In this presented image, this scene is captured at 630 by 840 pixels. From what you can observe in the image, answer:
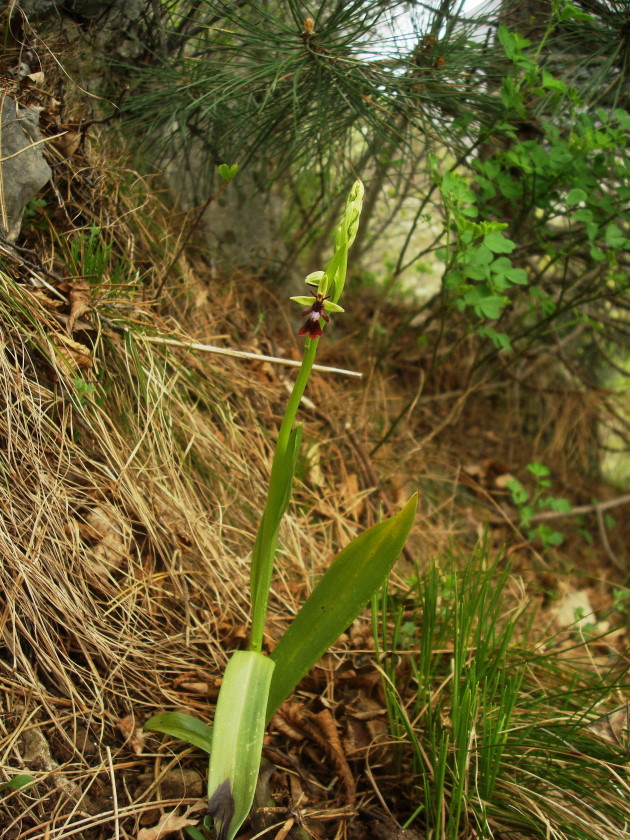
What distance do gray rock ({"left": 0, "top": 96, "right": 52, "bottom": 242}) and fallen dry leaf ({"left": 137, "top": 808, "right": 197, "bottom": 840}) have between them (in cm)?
135

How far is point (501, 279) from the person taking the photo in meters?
1.95

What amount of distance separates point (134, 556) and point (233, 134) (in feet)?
4.61

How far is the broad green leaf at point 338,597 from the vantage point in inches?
47.3

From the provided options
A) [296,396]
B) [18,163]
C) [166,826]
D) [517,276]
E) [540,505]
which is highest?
[517,276]

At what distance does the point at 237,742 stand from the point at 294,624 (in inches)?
9.3

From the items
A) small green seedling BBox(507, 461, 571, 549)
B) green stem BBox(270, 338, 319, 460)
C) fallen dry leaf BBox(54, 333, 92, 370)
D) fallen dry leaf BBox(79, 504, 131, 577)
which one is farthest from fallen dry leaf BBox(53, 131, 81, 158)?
small green seedling BBox(507, 461, 571, 549)

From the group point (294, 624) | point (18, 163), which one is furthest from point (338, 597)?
point (18, 163)

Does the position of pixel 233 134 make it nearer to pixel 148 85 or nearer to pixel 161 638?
pixel 148 85

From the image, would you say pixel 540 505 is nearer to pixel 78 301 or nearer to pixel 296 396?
pixel 296 396

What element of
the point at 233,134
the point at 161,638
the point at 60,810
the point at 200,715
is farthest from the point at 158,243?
the point at 60,810

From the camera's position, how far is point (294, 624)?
50.1 inches

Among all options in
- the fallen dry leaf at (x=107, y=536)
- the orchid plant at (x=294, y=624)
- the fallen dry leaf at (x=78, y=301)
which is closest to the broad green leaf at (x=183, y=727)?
the orchid plant at (x=294, y=624)

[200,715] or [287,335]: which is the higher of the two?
[287,335]

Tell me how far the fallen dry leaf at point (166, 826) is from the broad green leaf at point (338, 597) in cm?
24
